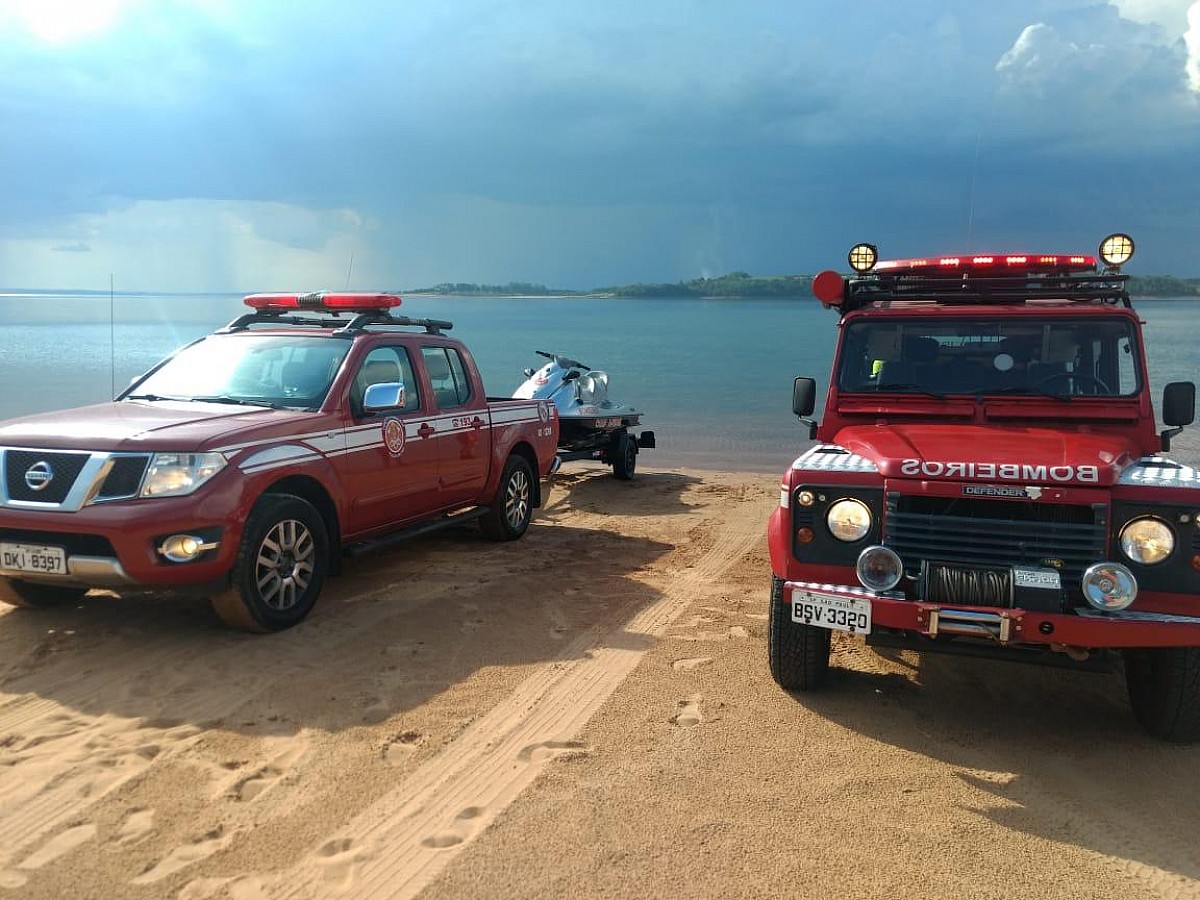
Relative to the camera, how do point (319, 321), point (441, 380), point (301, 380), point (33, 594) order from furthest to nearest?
point (441, 380)
point (319, 321)
point (301, 380)
point (33, 594)

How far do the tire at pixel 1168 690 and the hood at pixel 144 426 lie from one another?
491cm

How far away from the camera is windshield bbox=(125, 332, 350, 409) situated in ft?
20.9

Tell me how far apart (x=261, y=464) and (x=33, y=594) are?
5.86ft

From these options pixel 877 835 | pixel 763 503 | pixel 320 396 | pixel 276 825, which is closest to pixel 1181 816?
pixel 877 835

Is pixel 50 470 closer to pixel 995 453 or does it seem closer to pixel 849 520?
pixel 849 520

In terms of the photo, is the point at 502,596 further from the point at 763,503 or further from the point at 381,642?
the point at 763,503

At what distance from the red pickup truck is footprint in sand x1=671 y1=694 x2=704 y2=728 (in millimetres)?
2501

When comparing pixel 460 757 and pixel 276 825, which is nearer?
pixel 276 825

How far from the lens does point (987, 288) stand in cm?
590

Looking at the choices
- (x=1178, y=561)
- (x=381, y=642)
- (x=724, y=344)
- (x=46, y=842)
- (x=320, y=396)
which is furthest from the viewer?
(x=724, y=344)

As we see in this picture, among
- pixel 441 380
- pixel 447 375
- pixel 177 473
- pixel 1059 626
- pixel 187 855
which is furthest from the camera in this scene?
pixel 447 375

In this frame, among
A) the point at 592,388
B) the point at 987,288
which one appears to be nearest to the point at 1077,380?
the point at 987,288

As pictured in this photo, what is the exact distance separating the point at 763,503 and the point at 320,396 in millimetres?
6398

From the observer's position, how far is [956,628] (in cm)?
411
